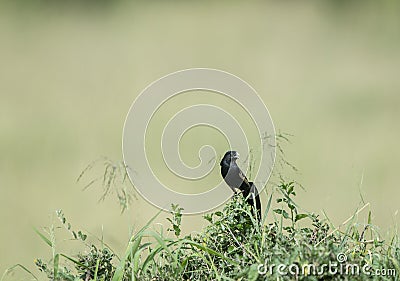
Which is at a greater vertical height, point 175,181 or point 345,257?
point 175,181

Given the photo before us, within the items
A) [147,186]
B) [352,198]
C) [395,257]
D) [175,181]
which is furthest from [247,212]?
[175,181]

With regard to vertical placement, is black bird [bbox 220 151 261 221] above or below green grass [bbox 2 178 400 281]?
above

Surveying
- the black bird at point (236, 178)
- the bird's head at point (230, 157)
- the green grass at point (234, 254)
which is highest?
the bird's head at point (230, 157)

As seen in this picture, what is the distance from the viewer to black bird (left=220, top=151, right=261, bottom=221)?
3.34ft

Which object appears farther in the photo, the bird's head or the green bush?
the bird's head

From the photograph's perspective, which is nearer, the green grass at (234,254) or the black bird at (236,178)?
the green grass at (234,254)

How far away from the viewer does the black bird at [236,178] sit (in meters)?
1.02

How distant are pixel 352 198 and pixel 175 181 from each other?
0.57m

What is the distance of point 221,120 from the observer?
2.06 m

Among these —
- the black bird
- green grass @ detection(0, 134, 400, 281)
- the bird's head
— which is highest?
the bird's head

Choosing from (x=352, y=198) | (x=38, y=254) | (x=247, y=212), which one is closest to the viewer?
(x=247, y=212)

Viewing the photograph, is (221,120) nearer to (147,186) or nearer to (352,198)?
(352,198)

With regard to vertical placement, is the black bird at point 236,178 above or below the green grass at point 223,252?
above

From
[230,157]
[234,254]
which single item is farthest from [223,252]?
[230,157]
